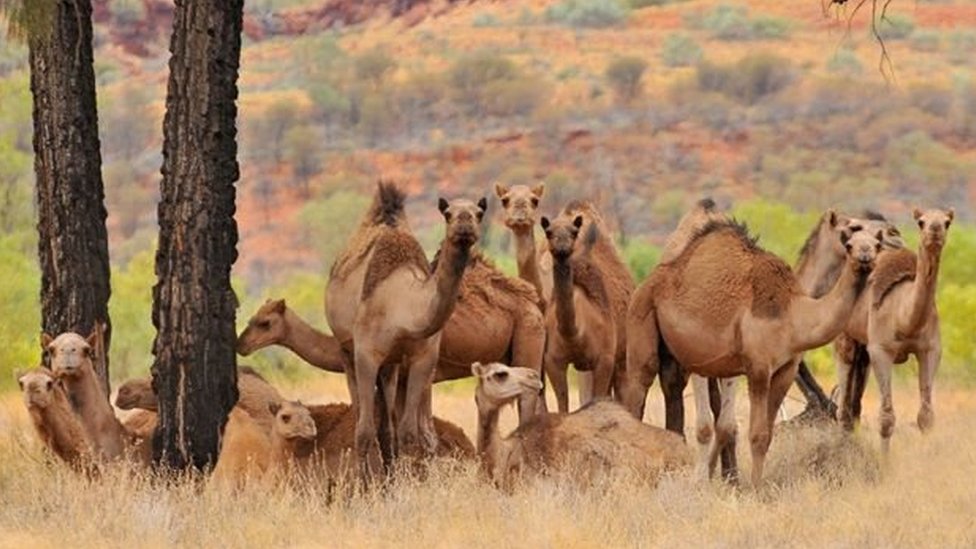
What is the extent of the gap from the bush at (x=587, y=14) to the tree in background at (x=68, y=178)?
5992 centimetres

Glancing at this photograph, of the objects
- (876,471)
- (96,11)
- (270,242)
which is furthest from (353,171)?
(876,471)

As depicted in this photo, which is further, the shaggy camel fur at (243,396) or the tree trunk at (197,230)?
the shaggy camel fur at (243,396)

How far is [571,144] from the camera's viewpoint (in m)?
63.5

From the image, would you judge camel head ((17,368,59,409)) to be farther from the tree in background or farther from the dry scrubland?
the tree in background

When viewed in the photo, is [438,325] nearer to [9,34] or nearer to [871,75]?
[9,34]

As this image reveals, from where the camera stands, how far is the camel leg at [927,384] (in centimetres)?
1772

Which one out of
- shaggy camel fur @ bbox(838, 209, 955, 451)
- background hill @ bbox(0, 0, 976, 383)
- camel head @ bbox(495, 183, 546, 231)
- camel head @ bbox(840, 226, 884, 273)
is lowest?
background hill @ bbox(0, 0, 976, 383)

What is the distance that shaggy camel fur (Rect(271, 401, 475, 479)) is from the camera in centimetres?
1312

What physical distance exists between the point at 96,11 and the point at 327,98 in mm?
11003

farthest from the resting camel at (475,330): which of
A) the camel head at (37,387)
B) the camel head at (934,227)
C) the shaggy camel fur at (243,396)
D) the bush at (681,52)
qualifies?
the bush at (681,52)

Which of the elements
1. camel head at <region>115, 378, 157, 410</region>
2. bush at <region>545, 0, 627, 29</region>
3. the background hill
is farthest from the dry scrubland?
bush at <region>545, 0, 627, 29</region>

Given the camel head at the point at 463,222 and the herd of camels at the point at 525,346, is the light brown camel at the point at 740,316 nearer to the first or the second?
the herd of camels at the point at 525,346

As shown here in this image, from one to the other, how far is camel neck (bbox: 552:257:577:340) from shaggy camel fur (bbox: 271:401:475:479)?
3.33 feet

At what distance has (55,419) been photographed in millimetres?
13320
